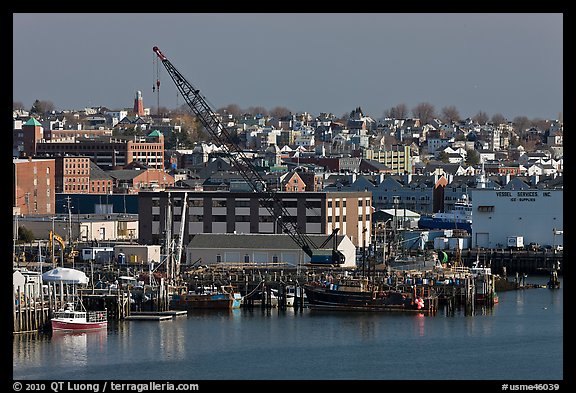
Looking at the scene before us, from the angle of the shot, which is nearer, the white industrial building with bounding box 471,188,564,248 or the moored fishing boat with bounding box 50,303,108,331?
the moored fishing boat with bounding box 50,303,108,331

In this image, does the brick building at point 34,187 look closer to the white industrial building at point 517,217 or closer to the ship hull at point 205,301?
the white industrial building at point 517,217

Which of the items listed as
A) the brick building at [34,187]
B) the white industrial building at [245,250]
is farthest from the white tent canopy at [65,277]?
the brick building at [34,187]

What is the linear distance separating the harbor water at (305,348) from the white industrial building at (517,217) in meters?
10.9

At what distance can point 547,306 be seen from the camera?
75.9 feet

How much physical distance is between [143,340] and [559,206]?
16.3 meters

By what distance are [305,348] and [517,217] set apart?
16323mm

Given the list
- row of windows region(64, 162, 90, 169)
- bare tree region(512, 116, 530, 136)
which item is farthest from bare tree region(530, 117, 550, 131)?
row of windows region(64, 162, 90, 169)

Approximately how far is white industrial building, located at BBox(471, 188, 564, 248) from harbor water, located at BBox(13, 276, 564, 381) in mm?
10932

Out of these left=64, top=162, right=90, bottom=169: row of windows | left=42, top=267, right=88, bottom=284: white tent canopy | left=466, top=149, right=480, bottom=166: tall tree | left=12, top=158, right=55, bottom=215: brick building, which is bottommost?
left=42, top=267, right=88, bottom=284: white tent canopy

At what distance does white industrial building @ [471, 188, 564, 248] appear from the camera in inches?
1293

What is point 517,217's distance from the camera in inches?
1304

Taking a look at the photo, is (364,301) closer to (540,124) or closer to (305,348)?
(305,348)

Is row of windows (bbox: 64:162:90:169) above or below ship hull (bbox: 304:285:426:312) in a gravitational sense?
above

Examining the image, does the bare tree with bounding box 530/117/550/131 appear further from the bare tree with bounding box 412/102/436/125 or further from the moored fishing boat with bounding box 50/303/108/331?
the moored fishing boat with bounding box 50/303/108/331
